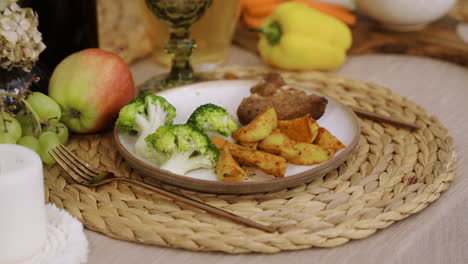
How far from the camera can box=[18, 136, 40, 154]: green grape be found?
1158 mm

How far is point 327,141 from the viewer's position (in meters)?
1.19

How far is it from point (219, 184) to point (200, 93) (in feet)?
1.40

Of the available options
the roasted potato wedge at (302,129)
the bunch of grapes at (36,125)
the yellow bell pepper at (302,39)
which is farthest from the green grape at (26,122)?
the yellow bell pepper at (302,39)

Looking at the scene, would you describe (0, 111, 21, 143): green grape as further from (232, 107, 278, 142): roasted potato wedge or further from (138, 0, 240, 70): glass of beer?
(138, 0, 240, 70): glass of beer

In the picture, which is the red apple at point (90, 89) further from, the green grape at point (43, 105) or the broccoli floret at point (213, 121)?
the broccoli floret at point (213, 121)

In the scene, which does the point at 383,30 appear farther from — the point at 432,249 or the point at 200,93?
the point at 432,249

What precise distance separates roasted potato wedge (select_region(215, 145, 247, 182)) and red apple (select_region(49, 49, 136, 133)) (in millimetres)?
337

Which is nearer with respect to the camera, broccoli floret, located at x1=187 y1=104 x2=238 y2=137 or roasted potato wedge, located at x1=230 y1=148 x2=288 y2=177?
roasted potato wedge, located at x1=230 y1=148 x2=288 y2=177

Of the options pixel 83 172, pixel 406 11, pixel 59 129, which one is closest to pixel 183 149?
pixel 83 172

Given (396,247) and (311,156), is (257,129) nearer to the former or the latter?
(311,156)

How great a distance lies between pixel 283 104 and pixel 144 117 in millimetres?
301

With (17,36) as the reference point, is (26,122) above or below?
below

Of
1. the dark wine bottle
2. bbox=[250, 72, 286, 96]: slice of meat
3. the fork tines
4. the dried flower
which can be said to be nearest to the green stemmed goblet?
the dark wine bottle

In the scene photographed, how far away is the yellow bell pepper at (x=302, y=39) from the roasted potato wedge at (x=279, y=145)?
60cm
